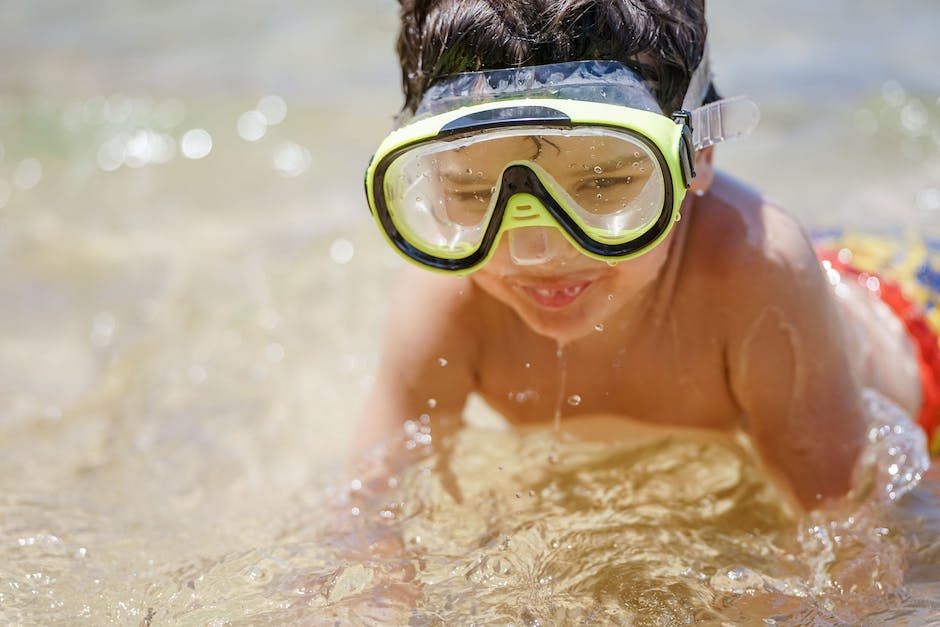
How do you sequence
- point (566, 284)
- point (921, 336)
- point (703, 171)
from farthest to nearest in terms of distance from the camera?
point (921, 336) < point (703, 171) < point (566, 284)

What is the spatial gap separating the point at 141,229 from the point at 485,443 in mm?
2570

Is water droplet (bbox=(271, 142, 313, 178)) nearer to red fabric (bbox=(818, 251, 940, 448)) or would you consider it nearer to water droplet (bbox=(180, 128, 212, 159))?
water droplet (bbox=(180, 128, 212, 159))

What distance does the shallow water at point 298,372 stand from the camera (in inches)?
94.2

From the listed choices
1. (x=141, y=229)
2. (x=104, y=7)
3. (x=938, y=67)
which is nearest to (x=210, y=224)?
(x=141, y=229)

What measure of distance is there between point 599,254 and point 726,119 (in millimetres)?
462

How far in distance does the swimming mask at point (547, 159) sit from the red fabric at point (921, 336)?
137 cm

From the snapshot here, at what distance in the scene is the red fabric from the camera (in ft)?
11.2

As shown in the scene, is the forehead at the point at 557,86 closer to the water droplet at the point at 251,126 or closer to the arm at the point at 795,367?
the arm at the point at 795,367

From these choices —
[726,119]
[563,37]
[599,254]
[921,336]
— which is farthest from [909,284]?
[563,37]

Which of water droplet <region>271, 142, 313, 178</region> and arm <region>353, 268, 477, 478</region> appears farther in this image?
water droplet <region>271, 142, 313, 178</region>

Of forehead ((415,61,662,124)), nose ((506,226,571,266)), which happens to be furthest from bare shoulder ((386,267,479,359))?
forehead ((415,61,662,124))

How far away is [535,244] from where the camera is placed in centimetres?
227

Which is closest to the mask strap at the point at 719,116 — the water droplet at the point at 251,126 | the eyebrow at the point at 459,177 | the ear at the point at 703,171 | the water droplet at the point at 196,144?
the ear at the point at 703,171

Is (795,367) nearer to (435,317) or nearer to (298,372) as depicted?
(435,317)
